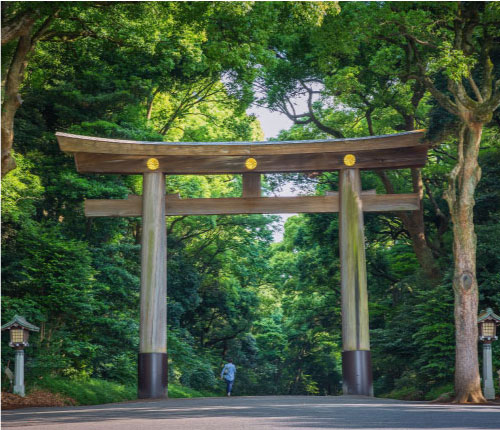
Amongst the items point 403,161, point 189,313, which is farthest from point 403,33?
point 189,313

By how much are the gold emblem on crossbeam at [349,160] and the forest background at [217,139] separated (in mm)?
2140

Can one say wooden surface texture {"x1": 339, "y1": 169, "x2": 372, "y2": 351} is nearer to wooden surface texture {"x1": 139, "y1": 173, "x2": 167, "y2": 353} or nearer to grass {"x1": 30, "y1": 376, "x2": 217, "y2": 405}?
wooden surface texture {"x1": 139, "y1": 173, "x2": 167, "y2": 353}

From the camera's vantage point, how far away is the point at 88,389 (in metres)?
16.8

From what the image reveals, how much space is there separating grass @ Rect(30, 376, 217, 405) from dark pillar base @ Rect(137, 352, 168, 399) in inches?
103

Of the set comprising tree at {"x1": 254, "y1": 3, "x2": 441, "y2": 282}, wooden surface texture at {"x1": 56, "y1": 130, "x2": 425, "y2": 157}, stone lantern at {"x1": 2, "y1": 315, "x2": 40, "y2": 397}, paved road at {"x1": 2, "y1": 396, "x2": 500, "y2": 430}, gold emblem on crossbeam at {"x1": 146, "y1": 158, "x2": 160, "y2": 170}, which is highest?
tree at {"x1": 254, "y1": 3, "x2": 441, "y2": 282}

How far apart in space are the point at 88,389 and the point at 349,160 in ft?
26.6

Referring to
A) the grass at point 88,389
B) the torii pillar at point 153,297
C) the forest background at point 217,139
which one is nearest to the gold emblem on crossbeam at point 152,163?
the torii pillar at point 153,297

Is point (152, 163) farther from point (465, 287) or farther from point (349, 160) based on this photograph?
point (465, 287)

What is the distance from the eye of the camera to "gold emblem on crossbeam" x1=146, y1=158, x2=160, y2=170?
15.1 m

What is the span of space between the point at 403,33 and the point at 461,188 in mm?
3701

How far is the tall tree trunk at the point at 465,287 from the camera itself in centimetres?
1367

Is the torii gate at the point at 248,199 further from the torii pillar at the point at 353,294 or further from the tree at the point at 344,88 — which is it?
the tree at the point at 344,88

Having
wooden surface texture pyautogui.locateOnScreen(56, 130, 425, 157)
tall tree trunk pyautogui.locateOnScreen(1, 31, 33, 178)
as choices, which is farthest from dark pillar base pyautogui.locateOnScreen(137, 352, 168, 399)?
tall tree trunk pyautogui.locateOnScreen(1, 31, 33, 178)

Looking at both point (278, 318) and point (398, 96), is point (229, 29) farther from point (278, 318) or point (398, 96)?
point (278, 318)
